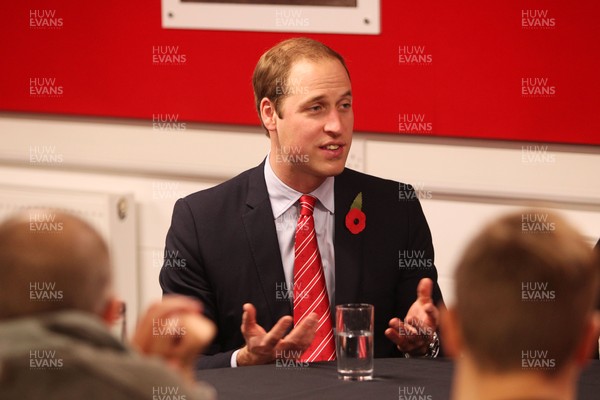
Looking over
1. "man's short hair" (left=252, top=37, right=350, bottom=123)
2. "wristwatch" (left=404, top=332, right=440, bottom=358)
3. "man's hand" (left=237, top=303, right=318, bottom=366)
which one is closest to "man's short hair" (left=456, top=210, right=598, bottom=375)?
"man's hand" (left=237, top=303, right=318, bottom=366)

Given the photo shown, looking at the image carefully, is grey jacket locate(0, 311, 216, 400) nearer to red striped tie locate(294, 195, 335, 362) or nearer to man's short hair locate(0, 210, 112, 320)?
man's short hair locate(0, 210, 112, 320)

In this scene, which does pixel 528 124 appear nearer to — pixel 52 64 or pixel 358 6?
pixel 358 6

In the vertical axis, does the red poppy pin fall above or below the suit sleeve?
above

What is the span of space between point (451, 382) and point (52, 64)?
3121mm

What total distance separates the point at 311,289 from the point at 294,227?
0.23 m

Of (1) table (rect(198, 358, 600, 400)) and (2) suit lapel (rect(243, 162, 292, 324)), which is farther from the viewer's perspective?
(2) suit lapel (rect(243, 162, 292, 324))

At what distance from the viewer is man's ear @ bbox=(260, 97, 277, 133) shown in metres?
3.45

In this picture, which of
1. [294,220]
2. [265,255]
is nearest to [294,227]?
[294,220]

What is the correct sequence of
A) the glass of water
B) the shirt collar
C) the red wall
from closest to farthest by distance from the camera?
1. the glass of water
2. the shirt collar
3. the red wall

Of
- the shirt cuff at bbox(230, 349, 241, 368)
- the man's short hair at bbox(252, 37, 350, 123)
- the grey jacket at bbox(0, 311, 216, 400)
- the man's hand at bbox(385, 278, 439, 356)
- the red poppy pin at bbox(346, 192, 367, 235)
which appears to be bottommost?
the shirt cuff at bbox(230, 349, 241, 368)

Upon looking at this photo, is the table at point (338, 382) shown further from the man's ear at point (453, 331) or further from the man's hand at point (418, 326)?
the man's ear at point (453, 331)

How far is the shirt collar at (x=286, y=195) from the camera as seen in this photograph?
129 inches

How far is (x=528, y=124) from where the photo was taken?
13.2ft

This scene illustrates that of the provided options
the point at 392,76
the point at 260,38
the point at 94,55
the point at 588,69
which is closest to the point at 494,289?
the point at 588,69
